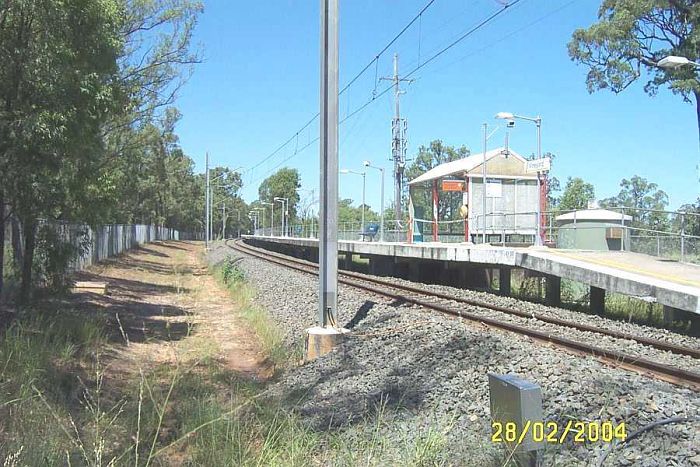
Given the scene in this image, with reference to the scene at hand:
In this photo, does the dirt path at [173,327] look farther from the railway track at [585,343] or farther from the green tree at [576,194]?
the green tree at [576,194]

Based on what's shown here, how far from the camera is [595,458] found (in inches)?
175

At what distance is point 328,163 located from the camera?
32.0ft

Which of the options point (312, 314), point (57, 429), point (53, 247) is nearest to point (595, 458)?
point (57, 429)

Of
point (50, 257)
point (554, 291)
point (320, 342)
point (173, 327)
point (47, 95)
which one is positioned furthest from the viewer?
point (554, 291)

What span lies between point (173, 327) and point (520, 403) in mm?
10976

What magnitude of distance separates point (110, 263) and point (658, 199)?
4318 inches

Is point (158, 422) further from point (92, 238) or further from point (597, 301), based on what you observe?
point (92, 238)

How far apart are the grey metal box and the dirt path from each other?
263 centimetres

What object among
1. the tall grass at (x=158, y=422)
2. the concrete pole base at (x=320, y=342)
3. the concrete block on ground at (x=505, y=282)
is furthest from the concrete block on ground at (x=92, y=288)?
the concrete block on ground at (x=505, y=282)

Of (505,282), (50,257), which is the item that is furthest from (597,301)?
(50,257)

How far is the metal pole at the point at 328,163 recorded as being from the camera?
958 cm

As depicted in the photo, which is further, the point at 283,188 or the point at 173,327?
the point at 283,188

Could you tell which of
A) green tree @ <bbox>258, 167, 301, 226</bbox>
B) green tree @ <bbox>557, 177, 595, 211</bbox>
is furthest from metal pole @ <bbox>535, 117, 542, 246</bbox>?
green tree @ <bbox>258, 167, 301, 226</bbox>

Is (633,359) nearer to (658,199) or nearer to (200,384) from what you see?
(200,384)
